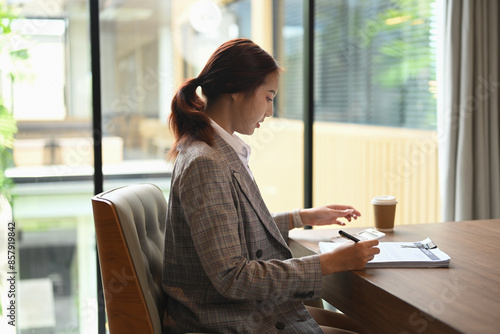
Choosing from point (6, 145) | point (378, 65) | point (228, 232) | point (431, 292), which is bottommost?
point (431, 292)

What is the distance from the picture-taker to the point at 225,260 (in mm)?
1165

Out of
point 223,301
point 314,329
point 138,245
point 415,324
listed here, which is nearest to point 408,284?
point 415,324

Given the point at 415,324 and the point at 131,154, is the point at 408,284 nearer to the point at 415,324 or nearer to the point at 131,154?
the point at 415,324

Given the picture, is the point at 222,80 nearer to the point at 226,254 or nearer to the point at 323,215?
the point at 226,254

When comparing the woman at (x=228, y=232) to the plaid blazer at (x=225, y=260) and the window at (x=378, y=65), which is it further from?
the window at (x=378, y=65)

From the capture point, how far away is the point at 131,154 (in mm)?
2453

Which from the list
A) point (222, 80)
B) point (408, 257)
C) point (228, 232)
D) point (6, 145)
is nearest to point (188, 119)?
point (222, 80)

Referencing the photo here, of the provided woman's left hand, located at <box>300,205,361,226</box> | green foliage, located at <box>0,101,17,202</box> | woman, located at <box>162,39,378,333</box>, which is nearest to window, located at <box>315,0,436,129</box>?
woman's left hand, located at <box>300,205,361,226</box>

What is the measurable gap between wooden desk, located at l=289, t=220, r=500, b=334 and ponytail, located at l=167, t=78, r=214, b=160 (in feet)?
1.45

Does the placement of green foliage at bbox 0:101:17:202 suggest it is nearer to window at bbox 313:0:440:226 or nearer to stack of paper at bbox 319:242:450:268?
stack of paper at bbox 319:242:450:268

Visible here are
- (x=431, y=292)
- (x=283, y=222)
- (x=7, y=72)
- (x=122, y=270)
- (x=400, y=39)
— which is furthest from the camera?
(x=400, y=39)

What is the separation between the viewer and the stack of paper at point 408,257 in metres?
1.29

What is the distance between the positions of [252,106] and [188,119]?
170 mm

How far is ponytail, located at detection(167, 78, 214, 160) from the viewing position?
1.35m
